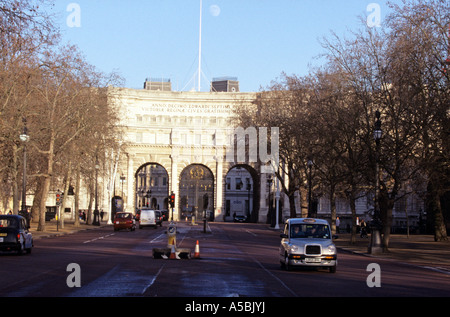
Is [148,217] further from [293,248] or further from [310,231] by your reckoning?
[293,248]

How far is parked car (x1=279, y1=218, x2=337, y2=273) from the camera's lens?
2191 centimetres

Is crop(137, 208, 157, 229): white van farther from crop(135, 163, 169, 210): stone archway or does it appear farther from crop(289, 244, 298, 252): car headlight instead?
Result: crop(135, 163, 169, 210): stone archway

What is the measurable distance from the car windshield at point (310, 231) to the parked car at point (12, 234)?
1271 cm

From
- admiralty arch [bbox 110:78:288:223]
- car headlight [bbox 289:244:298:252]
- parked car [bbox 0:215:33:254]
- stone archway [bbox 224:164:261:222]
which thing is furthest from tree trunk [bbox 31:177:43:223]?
stone archway [bbox 224:164:261:222]

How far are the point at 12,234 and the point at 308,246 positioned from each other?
13.8m

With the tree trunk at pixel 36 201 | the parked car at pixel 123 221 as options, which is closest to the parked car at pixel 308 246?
the parked car at pixel 123 221

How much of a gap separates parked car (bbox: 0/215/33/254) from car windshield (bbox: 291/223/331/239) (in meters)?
12.7

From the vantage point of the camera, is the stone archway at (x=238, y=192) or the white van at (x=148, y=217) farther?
the stone archway at (x=238, y=192)

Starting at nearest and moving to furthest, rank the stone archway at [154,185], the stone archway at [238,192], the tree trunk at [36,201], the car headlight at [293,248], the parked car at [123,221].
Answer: the car headlight at [293,248]
the parked car at [123,221]
the tree trunk at [36,201]
the stone archway at [238,192]
the stone archway at [154,185]

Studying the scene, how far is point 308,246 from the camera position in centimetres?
2203

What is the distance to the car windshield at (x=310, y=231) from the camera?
2330cm

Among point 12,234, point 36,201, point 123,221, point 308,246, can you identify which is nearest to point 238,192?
point 36,201

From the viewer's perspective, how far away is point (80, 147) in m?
60.7

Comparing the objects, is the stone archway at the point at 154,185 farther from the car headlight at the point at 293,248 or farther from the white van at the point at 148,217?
the car headlight at the point at 293,248
